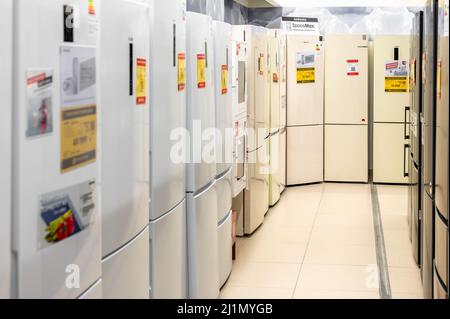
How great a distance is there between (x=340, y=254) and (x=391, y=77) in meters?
4.38

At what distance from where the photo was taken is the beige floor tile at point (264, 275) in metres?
5.67

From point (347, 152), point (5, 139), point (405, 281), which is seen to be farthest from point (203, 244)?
point (347, 152)

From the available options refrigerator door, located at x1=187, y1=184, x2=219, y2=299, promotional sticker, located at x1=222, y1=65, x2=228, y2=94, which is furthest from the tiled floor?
promotional sticker, located at x1=222, y1=65, x2=228, y2=94

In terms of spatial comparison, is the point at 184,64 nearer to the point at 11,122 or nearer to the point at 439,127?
the point at 439,127

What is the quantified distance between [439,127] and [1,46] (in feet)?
7.05

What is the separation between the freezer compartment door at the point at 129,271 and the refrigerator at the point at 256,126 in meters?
3.81

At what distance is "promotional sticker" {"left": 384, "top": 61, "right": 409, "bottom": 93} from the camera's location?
399 inches

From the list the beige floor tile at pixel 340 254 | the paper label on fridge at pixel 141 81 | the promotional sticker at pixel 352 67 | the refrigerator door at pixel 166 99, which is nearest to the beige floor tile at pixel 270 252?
the beige floor tile at pixel 340 254

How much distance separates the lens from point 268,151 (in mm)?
8258

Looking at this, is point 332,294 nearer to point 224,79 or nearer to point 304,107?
point 224,79

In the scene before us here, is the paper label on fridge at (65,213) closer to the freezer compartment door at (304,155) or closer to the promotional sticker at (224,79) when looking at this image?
the promotional sticker at (224,79)

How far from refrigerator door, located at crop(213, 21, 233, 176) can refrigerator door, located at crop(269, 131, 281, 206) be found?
298 centimetres

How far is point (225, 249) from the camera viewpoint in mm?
5555
